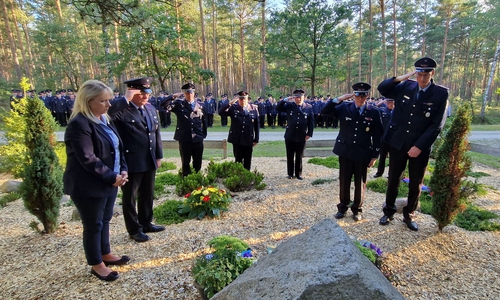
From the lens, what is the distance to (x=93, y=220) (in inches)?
109

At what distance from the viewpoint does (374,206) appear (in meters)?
4.95

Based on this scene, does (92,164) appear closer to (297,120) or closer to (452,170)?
(452,170)

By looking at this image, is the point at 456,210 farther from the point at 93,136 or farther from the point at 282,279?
the point at 93,136

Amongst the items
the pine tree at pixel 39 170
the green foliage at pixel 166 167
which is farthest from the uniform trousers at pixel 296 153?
the pine tree at pixel 39 170

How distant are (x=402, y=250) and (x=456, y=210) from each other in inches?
36.2

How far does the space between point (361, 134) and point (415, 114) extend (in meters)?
0.72

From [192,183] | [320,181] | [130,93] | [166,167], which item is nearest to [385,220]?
[320,181]

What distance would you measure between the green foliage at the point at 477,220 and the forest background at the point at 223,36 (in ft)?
6.17

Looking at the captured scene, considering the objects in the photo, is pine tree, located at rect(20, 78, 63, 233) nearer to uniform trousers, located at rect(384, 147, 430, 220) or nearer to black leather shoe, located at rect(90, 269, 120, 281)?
black leather shoe, located at rect(90, 269, 120, 281)

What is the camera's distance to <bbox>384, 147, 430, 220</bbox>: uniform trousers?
3.88 metres

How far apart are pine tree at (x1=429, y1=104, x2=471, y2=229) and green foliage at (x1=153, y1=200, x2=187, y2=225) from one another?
355 centimetres

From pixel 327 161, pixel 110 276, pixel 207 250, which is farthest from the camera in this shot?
pixel 327 161

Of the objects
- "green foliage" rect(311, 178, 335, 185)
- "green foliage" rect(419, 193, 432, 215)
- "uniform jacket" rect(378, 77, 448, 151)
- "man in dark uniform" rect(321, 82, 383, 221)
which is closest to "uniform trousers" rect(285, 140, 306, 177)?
"green foliage" rect(311, 178, 335, 185)

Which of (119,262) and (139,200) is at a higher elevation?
(139,200)
